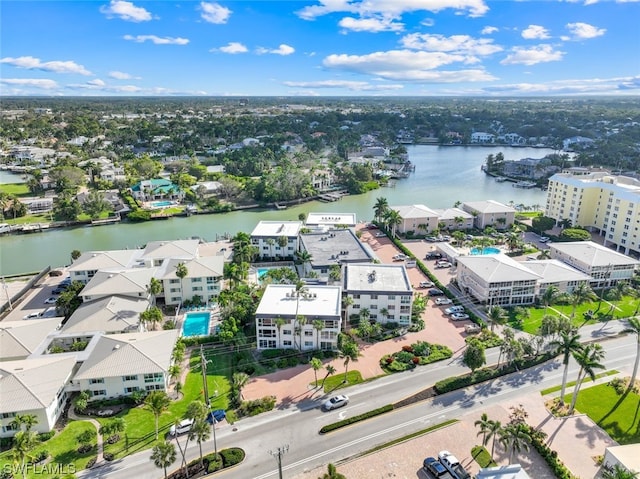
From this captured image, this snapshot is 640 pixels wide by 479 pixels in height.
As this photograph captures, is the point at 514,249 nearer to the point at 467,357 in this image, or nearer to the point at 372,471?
the point at 467,357

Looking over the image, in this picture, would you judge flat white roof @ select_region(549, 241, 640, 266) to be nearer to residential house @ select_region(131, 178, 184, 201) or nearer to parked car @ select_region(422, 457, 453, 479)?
parked car @ select_region(422, 457, 453, 479)

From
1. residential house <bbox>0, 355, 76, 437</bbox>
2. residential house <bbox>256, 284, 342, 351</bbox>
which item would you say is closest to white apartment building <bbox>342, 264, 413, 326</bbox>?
residential house <bbox>256, 284, 342, 351</bbox>

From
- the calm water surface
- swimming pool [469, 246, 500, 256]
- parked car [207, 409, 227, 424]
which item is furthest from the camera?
the calm water surface

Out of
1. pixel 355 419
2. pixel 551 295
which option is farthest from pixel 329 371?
pixel 551 295

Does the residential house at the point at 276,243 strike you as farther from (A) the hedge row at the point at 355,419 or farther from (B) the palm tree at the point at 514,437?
(B) the palm tree at the point at 514,437

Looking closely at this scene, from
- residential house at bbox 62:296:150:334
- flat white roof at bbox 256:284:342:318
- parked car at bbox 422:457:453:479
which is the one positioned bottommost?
parked car at bbox 422:457:453:479

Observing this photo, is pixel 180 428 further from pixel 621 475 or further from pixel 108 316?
pixel 621 475
